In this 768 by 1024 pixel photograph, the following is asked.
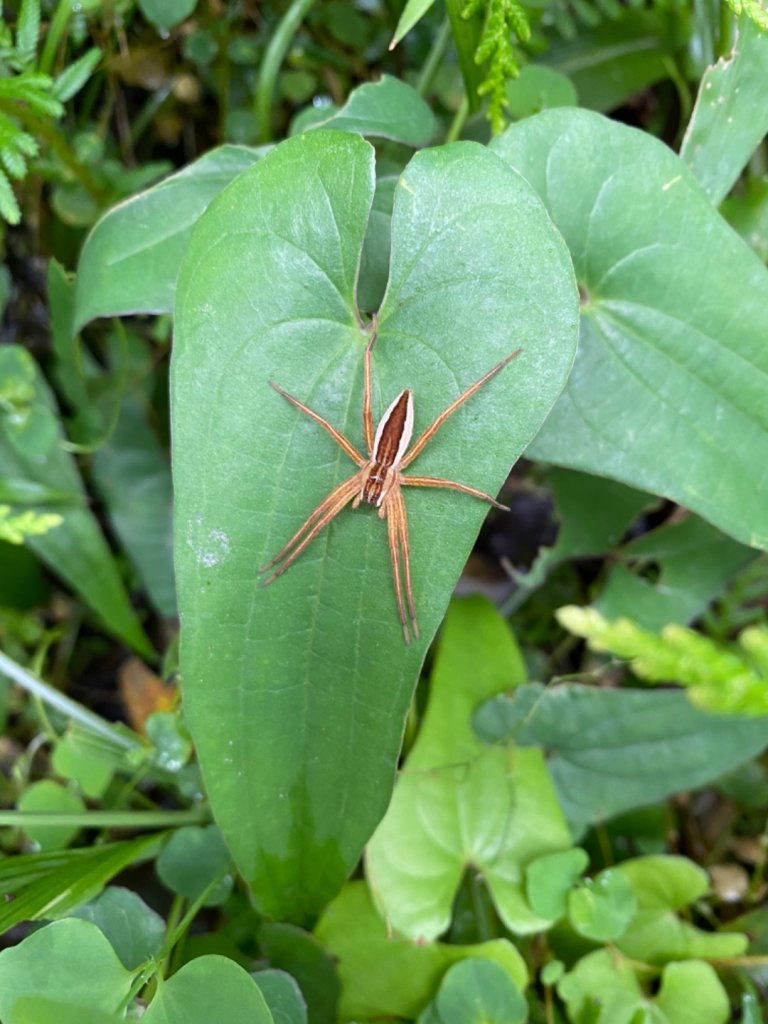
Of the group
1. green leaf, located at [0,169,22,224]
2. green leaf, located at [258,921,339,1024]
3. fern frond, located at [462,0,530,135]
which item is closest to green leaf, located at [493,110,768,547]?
fern frond, located at [462,0,530,135]

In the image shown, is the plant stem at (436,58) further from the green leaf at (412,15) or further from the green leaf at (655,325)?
the green leaf at (655,325)

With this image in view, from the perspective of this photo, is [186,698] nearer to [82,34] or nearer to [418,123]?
[418,123]

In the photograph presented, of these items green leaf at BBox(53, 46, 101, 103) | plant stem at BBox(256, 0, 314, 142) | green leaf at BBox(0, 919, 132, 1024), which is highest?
plant stem at BBox(256, 0, 314, 142)

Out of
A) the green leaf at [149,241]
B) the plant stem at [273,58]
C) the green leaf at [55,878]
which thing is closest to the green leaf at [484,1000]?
the green leaf at [55,878]

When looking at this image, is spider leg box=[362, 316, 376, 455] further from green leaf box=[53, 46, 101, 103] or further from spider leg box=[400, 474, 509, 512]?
green leaf box=[53, 46, 101, 103]

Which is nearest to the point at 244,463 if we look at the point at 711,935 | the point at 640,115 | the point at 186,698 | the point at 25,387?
the point at 186,698

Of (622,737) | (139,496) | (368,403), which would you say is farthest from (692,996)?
(139,496)

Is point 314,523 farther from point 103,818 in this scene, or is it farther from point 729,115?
point 729,115
